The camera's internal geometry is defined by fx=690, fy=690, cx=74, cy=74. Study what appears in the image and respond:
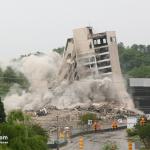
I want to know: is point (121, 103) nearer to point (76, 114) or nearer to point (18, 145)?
point (76, 114)

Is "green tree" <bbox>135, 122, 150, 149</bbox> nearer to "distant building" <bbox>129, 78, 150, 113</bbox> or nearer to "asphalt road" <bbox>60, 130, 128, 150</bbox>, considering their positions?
"asphalt road" <bbox>60, 130, 128, 150</bbox>

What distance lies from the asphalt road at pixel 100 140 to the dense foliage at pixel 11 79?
34988mm

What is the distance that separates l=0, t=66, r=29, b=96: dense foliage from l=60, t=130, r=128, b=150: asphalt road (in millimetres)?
34988

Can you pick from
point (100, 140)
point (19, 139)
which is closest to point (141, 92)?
point (100, 140)

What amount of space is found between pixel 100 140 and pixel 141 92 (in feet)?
130

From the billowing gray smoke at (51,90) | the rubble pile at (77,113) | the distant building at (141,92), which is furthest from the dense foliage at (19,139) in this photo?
the distant building at (141,92)

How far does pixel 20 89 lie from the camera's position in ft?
385

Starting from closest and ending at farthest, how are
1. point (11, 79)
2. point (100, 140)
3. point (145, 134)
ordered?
point (145, 134), point (100, 140), point (11, 79)

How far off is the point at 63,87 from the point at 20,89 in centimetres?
841

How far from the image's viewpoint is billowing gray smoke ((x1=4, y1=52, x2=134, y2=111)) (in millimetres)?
109875

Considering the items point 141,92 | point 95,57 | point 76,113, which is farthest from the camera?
point 141,92

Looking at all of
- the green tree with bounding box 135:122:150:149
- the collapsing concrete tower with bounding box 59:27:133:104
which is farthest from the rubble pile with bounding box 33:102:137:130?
the green tree with bounding box 135:122:150:149

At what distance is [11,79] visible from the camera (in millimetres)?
122938

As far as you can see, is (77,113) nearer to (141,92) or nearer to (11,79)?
(141,92)
